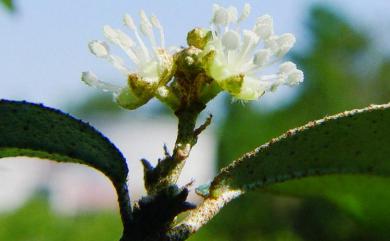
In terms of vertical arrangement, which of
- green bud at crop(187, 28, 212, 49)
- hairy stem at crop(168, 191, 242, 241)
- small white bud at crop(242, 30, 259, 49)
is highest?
green bud at crop(187, 28, 212, 49)

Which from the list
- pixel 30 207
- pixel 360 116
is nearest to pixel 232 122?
pixel 30 207

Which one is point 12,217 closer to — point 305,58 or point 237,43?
point 237,43

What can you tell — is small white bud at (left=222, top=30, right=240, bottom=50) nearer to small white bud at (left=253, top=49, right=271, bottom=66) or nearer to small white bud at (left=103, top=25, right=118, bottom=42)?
small white bud at (left=253, top=49, right=271, bottom=66)

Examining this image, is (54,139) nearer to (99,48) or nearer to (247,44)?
(99,48)

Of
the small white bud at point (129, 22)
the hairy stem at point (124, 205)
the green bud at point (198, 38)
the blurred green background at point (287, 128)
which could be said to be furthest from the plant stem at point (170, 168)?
the blurred green background at point (287, 128)

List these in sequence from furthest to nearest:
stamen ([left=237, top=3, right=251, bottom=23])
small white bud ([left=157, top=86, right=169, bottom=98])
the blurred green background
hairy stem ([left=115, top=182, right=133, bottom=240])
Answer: the blurred green background, stamen ([left=237, top=3, right=251, bottom=23]), small white bud ([left=157, top=86, right=169, bottom=98]), hairy stem ([left=115, top=182, right=133, bottom=240])

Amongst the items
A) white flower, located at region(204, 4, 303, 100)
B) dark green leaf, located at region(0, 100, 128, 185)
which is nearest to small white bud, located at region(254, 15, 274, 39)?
white flower, located at region(204, 4, 303, 100)

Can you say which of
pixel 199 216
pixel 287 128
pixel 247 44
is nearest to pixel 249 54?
pixel 247 44
